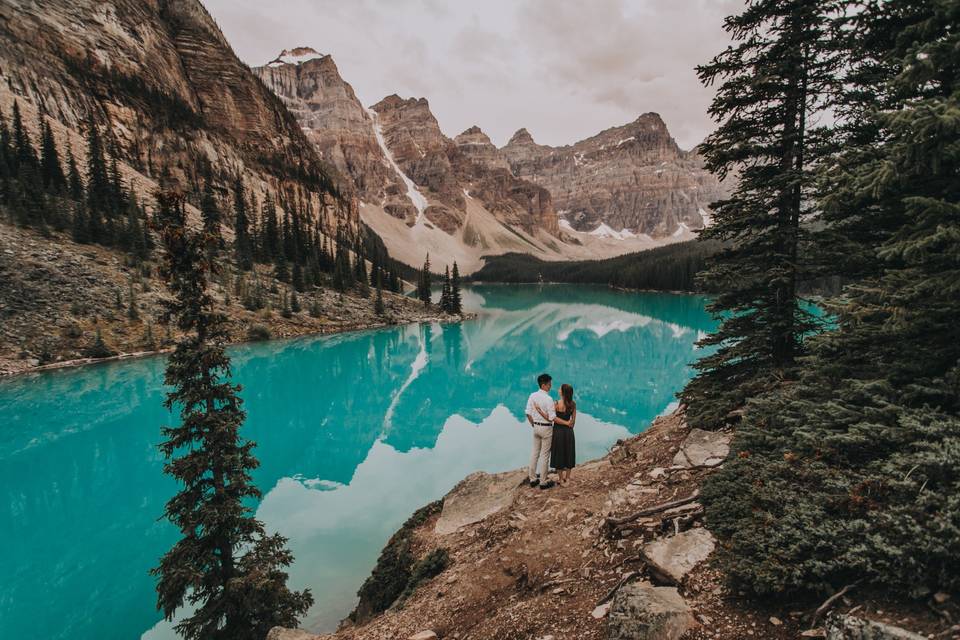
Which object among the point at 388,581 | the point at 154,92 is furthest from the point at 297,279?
the point at 388,581

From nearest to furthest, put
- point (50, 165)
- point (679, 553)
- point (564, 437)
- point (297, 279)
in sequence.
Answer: point (679, 553)
point (564, 437)
point (50, 165)
point (297, 279)

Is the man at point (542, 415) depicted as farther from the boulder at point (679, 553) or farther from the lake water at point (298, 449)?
the lake water at point (298, 449)

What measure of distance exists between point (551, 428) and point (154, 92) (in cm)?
12290

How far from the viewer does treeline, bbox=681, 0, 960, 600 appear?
411 cm

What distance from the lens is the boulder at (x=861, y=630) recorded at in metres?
3.33

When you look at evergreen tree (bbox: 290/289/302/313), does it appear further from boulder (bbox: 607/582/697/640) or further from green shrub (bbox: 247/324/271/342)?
boulder (bbox: 607/582/697/640)

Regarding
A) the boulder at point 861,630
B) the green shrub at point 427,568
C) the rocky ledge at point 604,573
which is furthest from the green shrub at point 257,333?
the boulder at point 861,630

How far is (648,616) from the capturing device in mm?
4637

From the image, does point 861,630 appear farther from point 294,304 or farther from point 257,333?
point 294,304

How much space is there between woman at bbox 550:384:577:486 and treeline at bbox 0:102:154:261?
66377 millimetres

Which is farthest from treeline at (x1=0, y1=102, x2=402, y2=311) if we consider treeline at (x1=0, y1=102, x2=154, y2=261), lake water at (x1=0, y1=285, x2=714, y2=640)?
lake water at (x1=0, y1=285, x2=714, y2=640)

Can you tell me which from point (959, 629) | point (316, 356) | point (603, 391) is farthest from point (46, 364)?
point (959, 629)

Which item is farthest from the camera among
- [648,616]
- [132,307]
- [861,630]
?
[132,307]

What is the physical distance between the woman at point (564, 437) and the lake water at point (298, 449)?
7614mm
